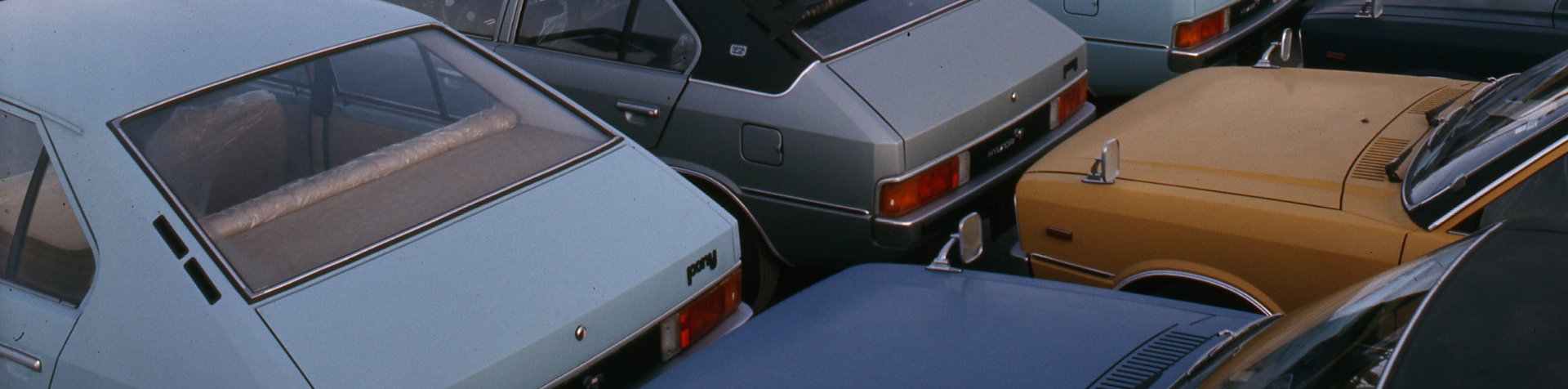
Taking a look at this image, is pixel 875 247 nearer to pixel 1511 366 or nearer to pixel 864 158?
pixel 864 158

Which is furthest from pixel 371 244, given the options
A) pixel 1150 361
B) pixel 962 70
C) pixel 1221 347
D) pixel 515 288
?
pixel 962 70

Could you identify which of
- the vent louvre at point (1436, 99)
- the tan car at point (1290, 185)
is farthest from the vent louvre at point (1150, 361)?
the vent louvre at point (1436, 99)

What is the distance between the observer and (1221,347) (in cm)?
229

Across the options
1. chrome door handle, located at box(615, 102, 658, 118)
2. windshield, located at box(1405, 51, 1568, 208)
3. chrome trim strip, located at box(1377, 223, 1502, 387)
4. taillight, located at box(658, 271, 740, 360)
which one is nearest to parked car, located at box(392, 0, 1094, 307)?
chrome door handle, located at box(615, 102, 658, 118)

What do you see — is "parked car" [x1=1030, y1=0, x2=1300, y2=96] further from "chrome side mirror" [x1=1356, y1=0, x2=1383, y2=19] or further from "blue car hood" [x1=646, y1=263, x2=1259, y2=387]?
"blue car hood" [x1=646, y1=263, x2=1259, y2=387]

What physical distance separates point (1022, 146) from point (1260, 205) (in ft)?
4.89

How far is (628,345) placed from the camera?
2.87 m

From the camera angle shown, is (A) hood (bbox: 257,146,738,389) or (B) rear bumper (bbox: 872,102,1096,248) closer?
(A) hood (bbox: 257,146,738,389)

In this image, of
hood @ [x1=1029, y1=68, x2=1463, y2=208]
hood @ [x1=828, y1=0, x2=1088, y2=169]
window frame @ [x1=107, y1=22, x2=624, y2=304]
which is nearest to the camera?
window frame @ [x1=107, y1=22, x2=624, y2=304]

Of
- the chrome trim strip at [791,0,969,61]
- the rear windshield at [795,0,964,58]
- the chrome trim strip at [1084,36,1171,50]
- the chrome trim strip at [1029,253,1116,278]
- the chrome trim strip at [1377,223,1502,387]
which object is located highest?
the chrome trim strip at [1377,223,1502,387]

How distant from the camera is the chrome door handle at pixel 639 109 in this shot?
14.7 feet

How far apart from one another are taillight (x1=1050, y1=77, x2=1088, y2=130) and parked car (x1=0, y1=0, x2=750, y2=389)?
6.67ft

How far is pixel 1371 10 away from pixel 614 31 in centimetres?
318

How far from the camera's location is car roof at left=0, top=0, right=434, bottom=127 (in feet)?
9.15
